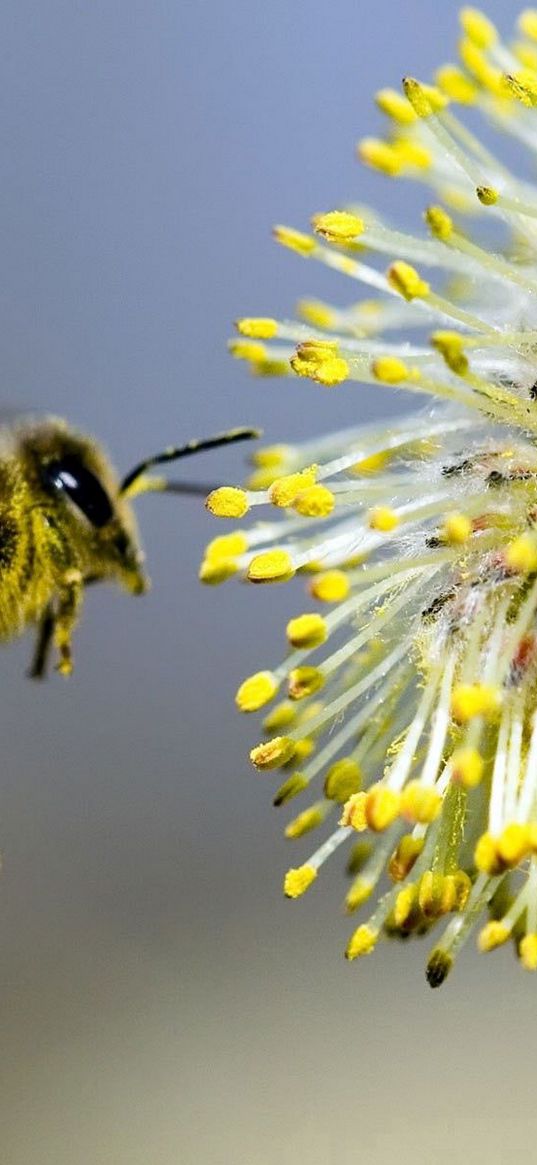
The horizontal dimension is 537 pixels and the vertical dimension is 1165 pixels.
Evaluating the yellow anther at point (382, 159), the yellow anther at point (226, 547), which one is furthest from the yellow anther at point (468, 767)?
the yellow anther at point (382, 159)

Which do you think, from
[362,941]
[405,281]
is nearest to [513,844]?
[362,941]

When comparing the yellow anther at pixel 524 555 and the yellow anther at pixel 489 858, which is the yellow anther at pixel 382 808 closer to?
the yellow anther at pixel 489 858

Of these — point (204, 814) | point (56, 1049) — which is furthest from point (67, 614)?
point (204, 814)

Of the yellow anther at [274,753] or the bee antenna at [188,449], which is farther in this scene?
the bee antenna at [188,449]

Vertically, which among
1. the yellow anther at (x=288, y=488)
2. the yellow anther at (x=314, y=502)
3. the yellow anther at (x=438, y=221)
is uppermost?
the yellow anther at (x=438, y=221)

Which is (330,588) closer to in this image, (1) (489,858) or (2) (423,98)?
(1) (489,858)

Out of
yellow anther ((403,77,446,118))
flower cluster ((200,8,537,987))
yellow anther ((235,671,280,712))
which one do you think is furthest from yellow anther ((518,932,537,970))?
yellow anther ((403,77,446,118))

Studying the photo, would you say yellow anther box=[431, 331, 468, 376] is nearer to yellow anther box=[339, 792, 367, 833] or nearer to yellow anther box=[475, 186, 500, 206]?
yellow anther box=[475, 186, 500, 206]
